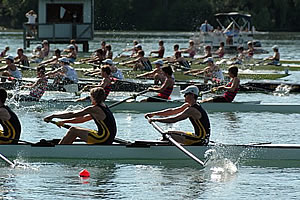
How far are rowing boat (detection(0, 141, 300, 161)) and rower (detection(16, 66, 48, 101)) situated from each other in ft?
24.0

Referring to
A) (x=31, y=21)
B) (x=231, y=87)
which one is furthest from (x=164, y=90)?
(x=31, y=21)

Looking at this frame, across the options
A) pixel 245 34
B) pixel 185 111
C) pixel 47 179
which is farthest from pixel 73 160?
pixel 245 34

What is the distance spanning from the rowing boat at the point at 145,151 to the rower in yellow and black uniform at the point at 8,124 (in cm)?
13

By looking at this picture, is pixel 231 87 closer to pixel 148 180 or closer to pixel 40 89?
pixel 40 89

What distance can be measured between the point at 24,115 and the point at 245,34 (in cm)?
3317

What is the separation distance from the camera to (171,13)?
92.7 m

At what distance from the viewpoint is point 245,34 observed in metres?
52.1

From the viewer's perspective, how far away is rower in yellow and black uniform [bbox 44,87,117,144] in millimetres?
13328

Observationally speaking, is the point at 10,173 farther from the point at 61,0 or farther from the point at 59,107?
the point at 61,0

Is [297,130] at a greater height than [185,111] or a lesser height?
lesser

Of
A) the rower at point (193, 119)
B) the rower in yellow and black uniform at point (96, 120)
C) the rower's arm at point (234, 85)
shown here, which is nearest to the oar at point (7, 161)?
the rower in yellow and black uniform at point (96, 120)

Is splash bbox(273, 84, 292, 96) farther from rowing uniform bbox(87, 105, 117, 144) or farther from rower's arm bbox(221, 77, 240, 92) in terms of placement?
rowing uniform bbox(87, 105, 117, 144)

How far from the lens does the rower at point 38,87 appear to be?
69.4ft

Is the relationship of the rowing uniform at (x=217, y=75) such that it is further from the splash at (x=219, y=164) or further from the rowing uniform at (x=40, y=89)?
the splash at (x=219, y=164)
